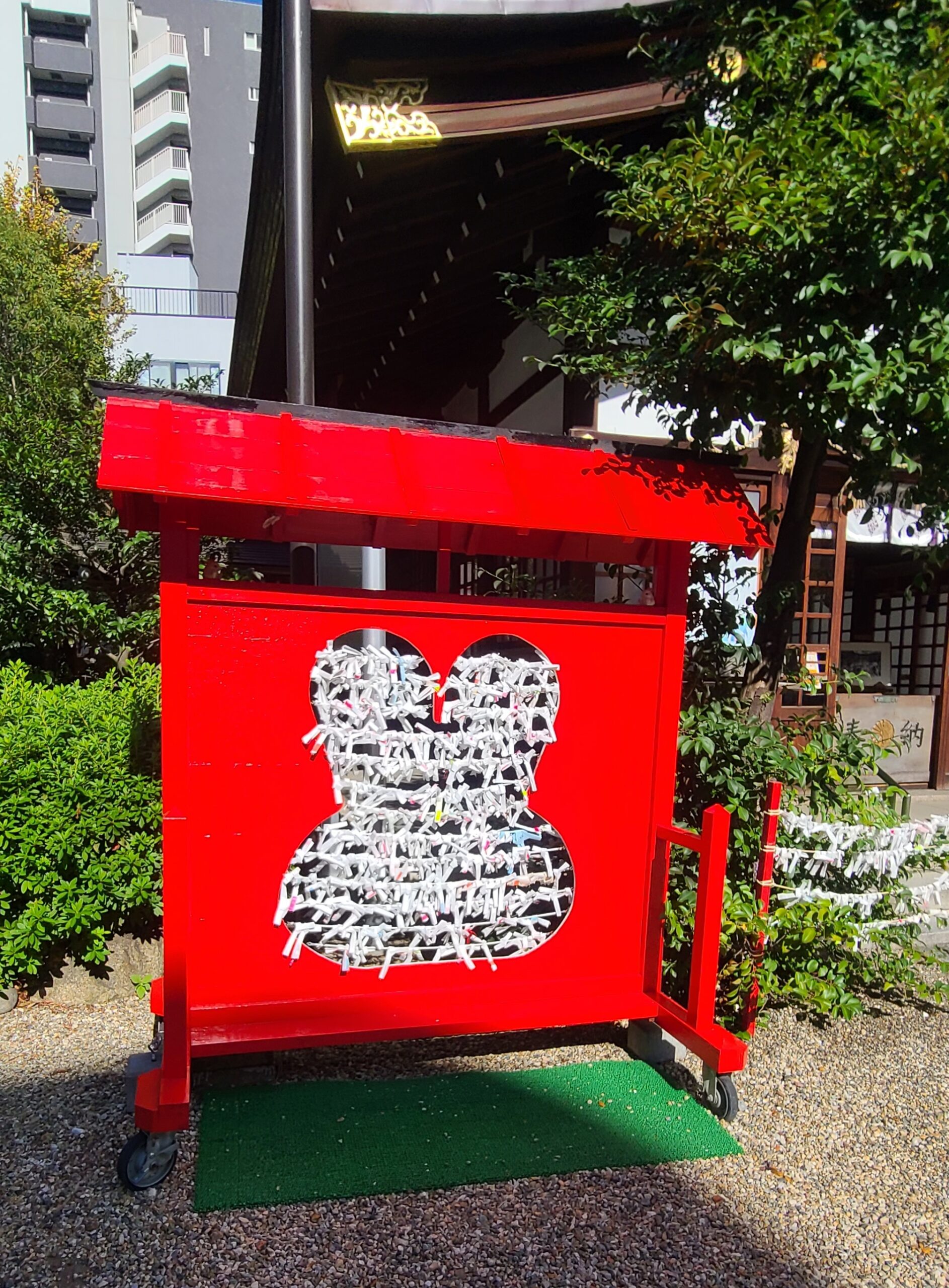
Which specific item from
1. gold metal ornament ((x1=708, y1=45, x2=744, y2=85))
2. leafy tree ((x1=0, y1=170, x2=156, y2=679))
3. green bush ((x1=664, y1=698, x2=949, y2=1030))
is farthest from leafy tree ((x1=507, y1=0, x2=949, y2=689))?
leafy tree ((x1=0, y1=170, x2=156, y2=679))

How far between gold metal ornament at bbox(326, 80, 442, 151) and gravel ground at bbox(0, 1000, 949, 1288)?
12.2ft

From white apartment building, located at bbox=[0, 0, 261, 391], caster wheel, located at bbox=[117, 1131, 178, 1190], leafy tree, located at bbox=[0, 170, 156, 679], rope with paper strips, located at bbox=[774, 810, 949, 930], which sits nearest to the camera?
caster wheel, located at bbox=[117, 1131, 178, 1190]

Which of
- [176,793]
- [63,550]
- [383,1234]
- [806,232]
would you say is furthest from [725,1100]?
[63,550]

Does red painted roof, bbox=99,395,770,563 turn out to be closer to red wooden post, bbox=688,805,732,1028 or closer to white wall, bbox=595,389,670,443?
red wooden post, bbox=688,805,732,1028

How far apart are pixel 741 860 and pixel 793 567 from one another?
1.21m

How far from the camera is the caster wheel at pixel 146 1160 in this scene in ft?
7.76

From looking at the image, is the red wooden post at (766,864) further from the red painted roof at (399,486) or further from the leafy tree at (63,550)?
the leafy tree at (63,550)

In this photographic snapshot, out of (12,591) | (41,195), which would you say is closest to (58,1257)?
(12,591)

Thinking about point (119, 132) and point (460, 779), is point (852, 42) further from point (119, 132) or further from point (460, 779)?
point (119, 132)

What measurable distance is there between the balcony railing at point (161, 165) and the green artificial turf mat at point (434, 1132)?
3511 centimetres

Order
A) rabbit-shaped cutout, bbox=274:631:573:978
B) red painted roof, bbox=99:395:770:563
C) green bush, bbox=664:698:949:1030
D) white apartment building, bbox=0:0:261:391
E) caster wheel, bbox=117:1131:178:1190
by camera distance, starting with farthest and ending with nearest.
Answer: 1. white apartment building, bbox=0:0:261:391
2. green bush, bbox=664:698:949:1030
3. rabbit-shaped cutout, bbox=274:631:573:978
4. caster wheel, bbox=117:1131:178:1190
5. red painted roof, bbox=99:395:770:563

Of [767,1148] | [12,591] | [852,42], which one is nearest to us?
[852,42]

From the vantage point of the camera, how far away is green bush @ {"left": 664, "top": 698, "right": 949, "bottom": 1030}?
3.10 meters

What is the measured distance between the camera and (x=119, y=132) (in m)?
30.9
